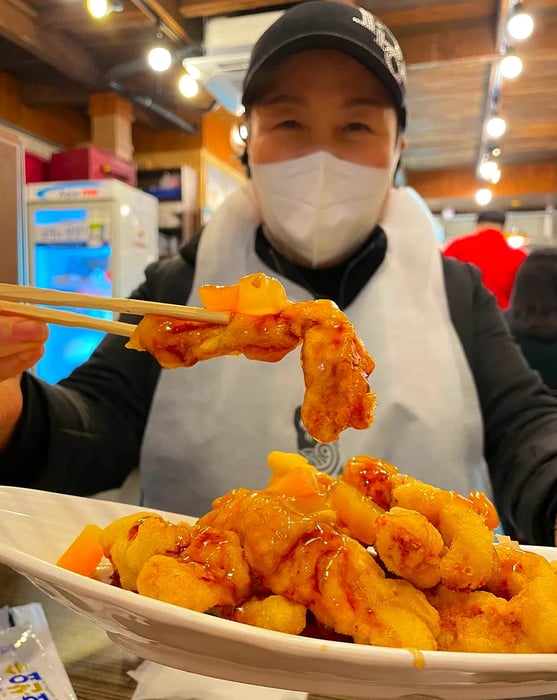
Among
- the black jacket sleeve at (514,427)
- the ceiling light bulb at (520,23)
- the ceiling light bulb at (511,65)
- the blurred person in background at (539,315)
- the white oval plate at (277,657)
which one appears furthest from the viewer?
the ceiling light bulb at (511,65)

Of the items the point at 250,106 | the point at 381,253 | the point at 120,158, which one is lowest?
the point at 381,253

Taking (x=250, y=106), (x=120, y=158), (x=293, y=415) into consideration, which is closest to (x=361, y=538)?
(x=293, y=415)

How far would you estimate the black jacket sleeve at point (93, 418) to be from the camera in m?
1.29

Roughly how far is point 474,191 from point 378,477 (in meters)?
9.82

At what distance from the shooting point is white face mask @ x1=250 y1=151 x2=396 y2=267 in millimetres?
1563

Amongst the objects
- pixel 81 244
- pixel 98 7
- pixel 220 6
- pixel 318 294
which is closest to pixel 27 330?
pixel 318 294

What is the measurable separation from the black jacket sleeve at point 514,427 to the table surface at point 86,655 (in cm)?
54

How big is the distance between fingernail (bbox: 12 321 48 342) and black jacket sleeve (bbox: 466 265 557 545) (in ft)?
3.16

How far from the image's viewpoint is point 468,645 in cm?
56

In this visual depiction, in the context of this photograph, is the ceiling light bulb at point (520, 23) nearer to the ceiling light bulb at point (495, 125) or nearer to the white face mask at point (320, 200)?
the ceiling light bulb at point (495, 125)

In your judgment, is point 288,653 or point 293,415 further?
point 293,415

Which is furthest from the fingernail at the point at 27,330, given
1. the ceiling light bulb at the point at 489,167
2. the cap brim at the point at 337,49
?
the ceiling light bulb at the point at 489,167

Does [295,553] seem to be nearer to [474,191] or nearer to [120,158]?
[120,158]

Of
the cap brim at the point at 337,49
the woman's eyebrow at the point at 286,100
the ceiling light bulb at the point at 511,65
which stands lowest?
the woman's eyebrow at the point at 286,100
